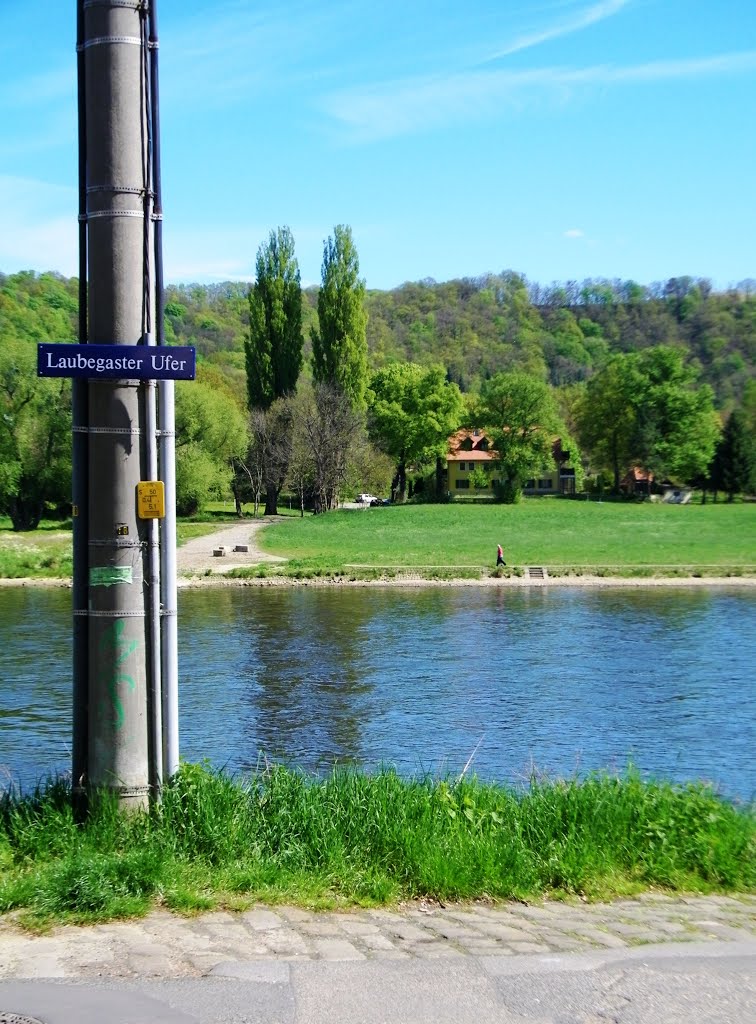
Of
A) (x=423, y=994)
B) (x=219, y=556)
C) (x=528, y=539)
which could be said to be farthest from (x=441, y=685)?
(x=528, y=539)

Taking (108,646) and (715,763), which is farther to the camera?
(715,763)

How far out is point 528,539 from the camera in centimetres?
6788

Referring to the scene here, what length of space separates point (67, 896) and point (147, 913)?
0.40m

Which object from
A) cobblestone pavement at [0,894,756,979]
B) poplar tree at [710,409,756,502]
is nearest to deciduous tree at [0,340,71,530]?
poplar tree at [710,409,756,502]

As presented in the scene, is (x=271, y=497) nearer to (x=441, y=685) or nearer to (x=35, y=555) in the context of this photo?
(x=35, y=555)

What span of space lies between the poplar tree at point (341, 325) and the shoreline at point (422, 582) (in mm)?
34465

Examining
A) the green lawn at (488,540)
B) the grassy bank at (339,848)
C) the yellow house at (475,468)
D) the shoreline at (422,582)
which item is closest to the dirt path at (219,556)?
the green lawn at (488,540)

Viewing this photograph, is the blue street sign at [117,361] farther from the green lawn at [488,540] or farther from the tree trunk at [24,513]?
the tree trunk at [24,513]

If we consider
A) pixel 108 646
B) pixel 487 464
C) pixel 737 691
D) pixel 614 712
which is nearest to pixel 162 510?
pixel 108 646

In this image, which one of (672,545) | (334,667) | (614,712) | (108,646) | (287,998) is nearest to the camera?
(287,998)

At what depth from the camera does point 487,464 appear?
343 feet

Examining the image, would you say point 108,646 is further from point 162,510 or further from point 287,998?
point 287,998

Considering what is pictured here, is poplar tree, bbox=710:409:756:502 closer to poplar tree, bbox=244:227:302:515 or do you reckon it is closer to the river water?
poplar tree, bbox=244:227:302:515

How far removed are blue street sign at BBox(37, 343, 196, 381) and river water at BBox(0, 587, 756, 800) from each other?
5220 mm
